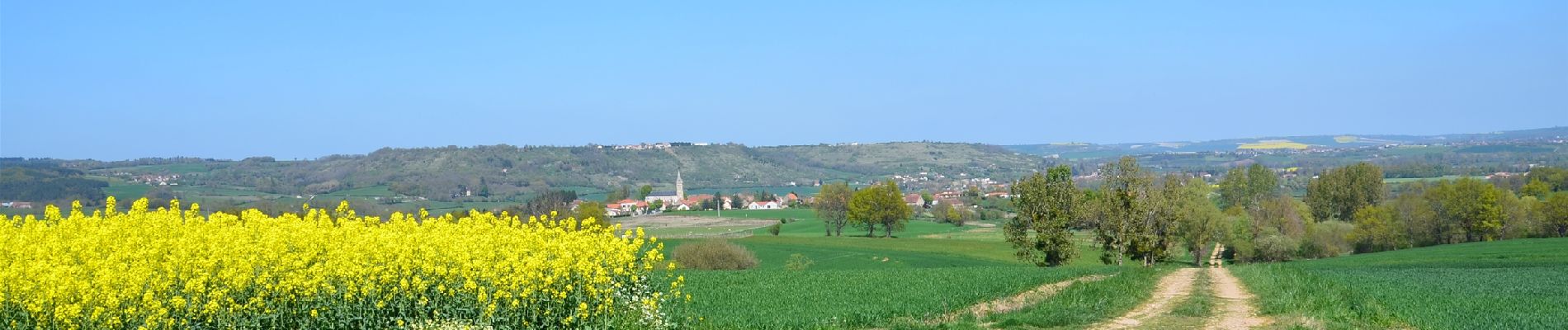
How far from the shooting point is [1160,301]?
21188 millimetres

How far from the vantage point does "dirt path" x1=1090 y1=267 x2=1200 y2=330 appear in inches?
674

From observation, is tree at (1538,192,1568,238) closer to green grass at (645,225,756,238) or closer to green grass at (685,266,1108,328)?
green grass at (685,266,1108,328)

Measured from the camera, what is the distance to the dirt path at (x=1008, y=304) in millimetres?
18062

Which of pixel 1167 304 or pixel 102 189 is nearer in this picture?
Result: pixel 1167 304

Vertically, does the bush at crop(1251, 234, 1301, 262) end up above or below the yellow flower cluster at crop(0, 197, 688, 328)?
below

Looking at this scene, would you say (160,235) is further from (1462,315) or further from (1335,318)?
(1462,315)

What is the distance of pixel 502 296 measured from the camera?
42.4 ft

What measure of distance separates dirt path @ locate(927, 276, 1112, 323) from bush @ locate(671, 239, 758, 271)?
81.6ft

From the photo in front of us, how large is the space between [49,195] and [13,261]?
86.3 m

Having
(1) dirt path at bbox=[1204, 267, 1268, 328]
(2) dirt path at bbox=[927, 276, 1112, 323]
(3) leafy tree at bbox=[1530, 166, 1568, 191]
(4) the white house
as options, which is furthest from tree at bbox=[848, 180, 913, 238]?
(2) dirt path at bbox=[927, 276, 1112, 323]

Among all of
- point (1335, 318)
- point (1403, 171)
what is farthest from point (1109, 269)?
point (1403, 171)

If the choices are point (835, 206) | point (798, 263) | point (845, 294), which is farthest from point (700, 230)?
point (845, 294)

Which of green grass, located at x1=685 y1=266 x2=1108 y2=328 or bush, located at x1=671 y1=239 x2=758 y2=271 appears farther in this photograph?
bush, located at x1=671 y1=239 x2=758 y2=271

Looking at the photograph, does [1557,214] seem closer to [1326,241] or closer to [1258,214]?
[1326,241]
